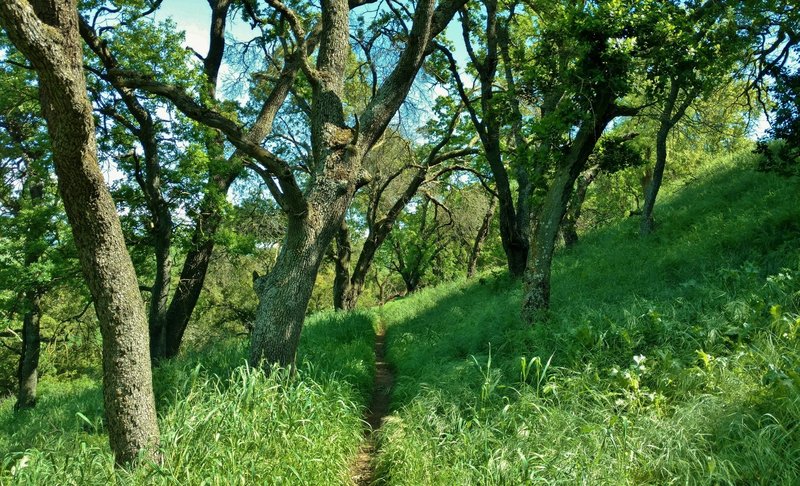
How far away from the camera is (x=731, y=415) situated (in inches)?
153

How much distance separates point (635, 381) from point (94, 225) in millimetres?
4574

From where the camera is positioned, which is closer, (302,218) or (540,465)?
(540,465)

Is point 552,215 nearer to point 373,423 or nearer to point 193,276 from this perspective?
point 373,423

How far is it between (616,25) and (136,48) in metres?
Result: 9.49

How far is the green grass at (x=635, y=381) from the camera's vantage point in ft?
12.0

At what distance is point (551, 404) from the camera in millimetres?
4902

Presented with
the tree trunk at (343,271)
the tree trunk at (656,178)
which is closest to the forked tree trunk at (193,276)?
the tree trunk at (343,271)

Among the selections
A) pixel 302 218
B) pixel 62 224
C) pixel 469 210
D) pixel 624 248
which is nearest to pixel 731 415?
pixel 302 218

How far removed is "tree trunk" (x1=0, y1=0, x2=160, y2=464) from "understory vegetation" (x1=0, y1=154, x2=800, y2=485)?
257 mm

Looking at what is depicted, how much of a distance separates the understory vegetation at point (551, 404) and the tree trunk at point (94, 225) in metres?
0.26

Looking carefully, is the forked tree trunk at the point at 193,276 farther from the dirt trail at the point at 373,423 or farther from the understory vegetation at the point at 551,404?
the dirt trail at the point at 373,423

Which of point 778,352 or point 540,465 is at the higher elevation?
point 778,352

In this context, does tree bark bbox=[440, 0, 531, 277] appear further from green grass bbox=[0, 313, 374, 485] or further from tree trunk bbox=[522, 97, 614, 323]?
green grass bbox=[0, 313, 374, 485]

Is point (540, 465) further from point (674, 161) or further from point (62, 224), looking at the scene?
point (674, 161)
